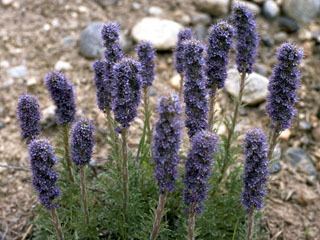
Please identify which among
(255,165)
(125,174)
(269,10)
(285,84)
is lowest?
(269,10)

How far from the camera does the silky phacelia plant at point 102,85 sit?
5.87 metres

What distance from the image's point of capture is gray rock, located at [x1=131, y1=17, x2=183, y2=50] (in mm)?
9336

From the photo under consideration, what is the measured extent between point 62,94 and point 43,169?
1139 mm

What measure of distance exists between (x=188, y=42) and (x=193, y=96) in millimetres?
475

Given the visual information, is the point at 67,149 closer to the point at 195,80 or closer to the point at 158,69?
the point at 195,80

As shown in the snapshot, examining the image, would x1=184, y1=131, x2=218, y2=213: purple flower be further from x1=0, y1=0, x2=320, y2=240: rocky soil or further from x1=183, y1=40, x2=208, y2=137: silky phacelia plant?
x1=0, y1=0, x2=320, y2=240: rocky soil

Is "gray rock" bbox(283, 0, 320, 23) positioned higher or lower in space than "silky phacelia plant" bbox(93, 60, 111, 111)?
lower

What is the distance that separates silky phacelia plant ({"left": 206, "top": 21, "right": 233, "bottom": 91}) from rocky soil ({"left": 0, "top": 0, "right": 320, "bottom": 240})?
2385 mm

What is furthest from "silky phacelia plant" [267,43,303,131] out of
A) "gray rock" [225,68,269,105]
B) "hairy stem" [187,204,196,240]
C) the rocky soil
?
"gray rock" [225,68,269,105]

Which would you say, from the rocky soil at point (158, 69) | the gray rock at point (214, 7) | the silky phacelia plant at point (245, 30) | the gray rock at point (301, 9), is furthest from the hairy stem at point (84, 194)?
the gray rock at point (301, 9)

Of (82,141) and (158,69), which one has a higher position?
(82,141)

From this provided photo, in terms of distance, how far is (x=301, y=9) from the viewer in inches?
400

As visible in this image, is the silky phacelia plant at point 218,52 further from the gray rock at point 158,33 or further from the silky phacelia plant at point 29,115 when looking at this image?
the gray rock at point 158,33

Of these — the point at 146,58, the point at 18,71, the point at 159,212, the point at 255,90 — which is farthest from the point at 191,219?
the point at 18,71
